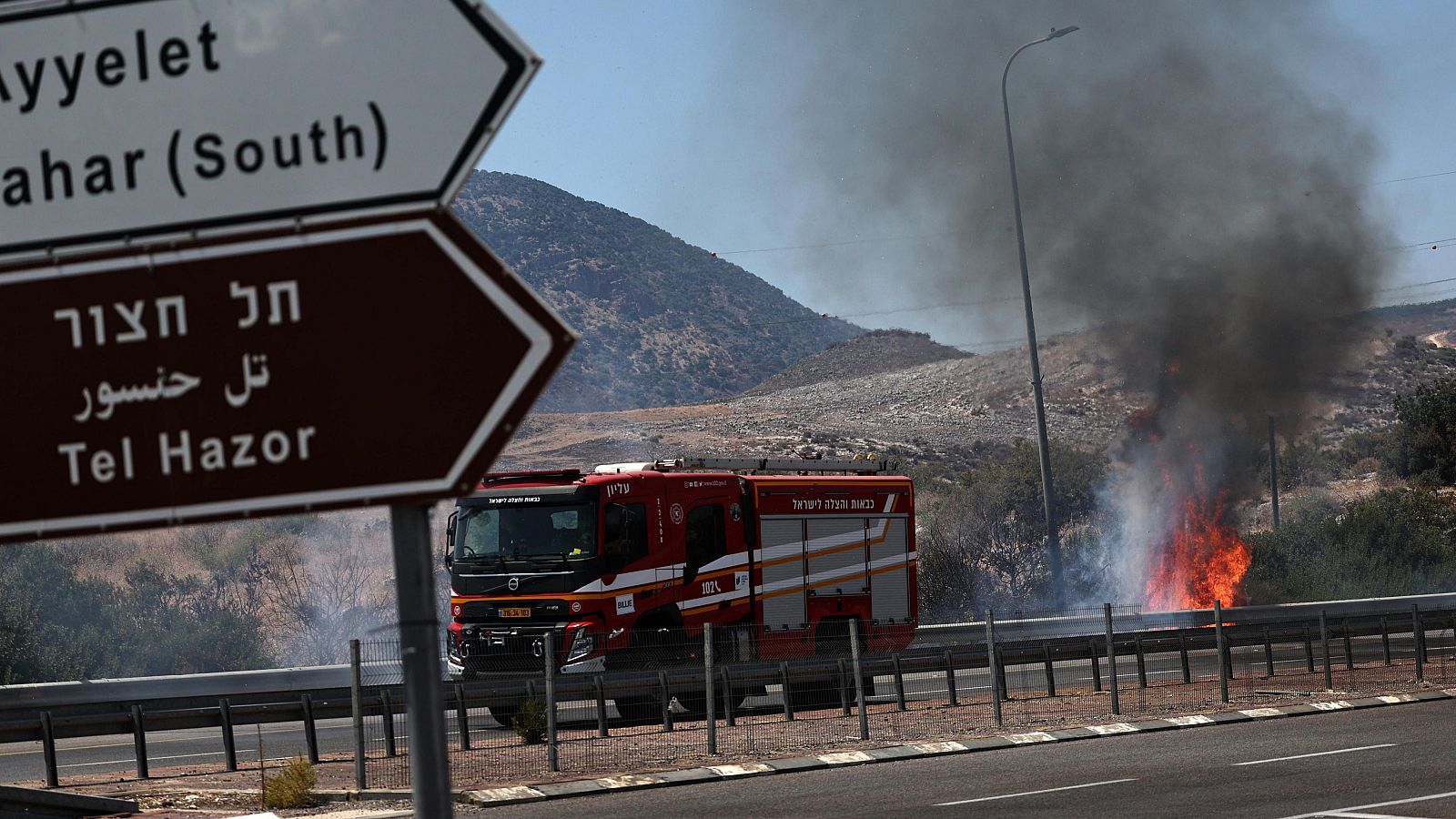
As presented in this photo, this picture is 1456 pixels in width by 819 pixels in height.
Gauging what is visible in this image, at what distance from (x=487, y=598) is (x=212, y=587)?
93.0ft

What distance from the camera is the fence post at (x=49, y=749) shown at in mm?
15242

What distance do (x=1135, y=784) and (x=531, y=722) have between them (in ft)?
24.9

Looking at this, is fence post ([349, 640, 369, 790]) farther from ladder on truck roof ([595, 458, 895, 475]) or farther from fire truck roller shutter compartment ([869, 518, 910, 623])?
fire truck roller shutter compartment ([869, 518, 910, 623])

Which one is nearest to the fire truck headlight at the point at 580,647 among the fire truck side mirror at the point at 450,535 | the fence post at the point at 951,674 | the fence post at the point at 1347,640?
the fire truck side mirror at the point at 450,535

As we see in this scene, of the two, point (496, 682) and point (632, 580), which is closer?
point (496, 682)

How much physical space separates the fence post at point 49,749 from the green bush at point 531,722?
Result: 5.09m

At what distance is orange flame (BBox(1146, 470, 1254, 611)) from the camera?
4034 centimetres

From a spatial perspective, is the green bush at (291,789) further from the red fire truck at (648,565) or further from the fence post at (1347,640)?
the fence post at (1347,640)

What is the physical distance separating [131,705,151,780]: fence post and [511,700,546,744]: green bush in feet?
13.8

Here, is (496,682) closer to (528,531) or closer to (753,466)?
(528,531)

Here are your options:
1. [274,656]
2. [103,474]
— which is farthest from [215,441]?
[274,656]

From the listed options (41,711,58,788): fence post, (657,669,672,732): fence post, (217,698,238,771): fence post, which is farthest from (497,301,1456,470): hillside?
(41,711,58,788): fence post

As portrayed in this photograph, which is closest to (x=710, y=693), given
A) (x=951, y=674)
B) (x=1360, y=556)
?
(x=951, y=674)

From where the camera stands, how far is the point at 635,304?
148 metres
